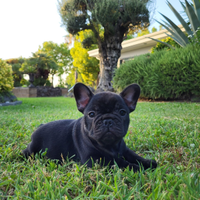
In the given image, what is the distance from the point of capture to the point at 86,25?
15.8m

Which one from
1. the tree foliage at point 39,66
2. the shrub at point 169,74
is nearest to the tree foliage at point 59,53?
the tree foliage at point 39,66

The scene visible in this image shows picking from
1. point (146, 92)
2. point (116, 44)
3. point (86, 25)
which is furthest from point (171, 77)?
point (86, 25)

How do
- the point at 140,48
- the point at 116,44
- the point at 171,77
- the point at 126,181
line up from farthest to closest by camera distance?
1. the point at 140,48
2. the point at 116,44
3. the point at 171,77
4. the point at 126,181

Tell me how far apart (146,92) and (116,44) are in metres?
5.97

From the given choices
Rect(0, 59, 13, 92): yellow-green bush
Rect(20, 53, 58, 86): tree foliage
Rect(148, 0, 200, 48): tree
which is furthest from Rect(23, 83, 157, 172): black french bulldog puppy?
Rect(20, 53, 58, 86): tree foliage

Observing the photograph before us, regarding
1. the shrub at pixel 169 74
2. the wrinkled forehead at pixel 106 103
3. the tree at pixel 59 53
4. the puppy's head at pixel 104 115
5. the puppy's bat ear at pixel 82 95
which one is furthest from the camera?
the tree at pixel 59 53

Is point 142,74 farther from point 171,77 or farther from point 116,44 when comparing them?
point 116,44

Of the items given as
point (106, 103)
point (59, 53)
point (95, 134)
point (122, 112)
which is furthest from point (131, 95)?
point (59, 53)

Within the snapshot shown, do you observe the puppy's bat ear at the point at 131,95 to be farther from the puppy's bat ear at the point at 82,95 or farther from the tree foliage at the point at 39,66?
the tree foliage at the point at 39,66

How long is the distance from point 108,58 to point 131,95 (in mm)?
13992

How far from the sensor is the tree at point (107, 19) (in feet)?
46.0

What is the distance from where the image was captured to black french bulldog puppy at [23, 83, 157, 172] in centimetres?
178

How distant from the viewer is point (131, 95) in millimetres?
2195

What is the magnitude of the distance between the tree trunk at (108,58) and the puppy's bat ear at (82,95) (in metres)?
13.5
